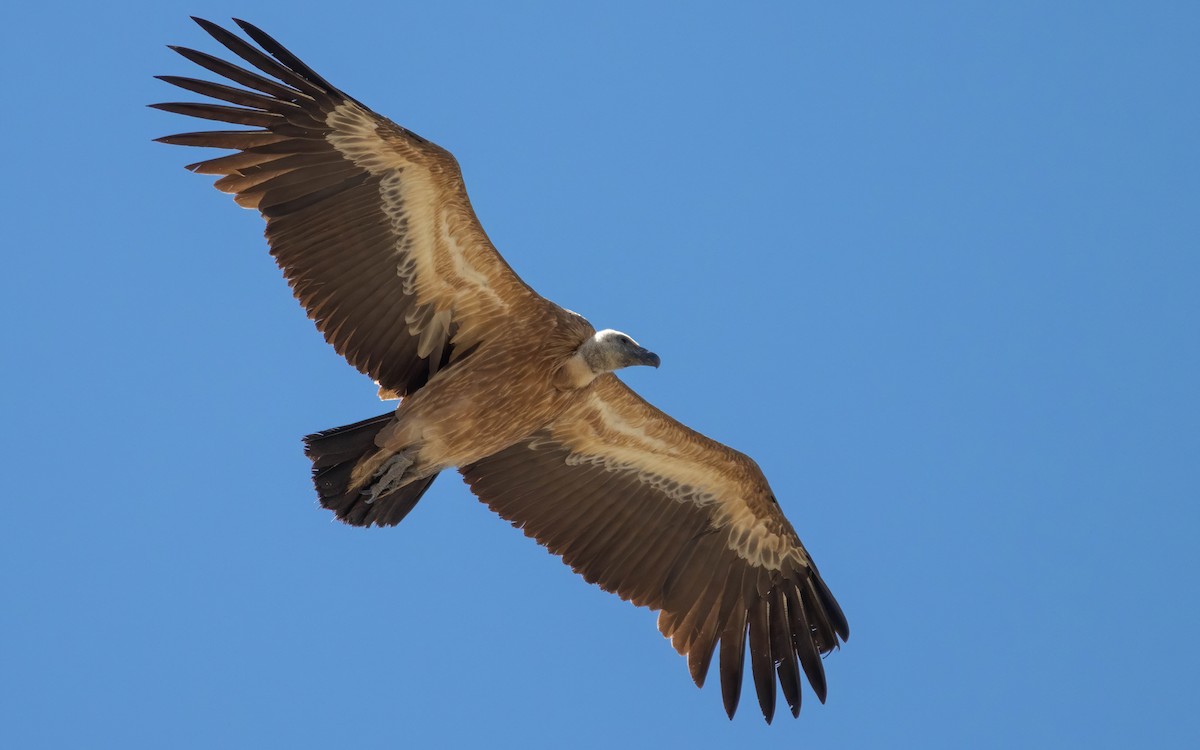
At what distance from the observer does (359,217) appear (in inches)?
510

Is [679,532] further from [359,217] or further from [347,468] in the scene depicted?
[359,217]

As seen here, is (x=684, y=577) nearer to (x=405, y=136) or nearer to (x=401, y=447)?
(x=401, y=447)

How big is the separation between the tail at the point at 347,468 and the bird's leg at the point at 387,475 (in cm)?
5

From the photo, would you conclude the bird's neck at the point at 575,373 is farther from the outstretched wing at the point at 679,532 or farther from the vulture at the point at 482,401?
the outstretched wing at the point at 679,532

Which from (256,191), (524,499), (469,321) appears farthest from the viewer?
(524,499)

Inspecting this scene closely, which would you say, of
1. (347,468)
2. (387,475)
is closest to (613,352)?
(387,475)

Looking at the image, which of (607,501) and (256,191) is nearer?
(256,191)

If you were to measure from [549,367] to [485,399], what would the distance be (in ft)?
1.93

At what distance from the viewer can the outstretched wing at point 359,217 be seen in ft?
41.1

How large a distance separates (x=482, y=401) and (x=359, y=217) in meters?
1.78

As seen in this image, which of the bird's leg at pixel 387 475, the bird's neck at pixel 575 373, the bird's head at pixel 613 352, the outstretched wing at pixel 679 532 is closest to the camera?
the bird's leg at pixel 387 475

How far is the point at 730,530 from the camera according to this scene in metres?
14.5

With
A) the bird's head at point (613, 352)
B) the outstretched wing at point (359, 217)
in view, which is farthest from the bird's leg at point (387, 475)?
the bird's head at point (613, 352)

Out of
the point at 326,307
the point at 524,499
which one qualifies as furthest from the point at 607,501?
the point at 326,307
